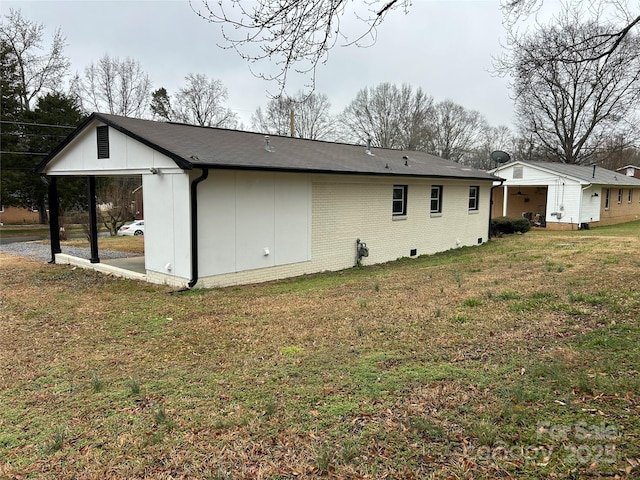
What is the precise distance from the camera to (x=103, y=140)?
1108 cm

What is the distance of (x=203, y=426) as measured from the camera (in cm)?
347

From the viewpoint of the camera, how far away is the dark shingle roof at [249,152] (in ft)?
30.5

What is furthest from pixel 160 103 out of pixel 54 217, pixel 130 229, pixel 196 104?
pixel 54 217

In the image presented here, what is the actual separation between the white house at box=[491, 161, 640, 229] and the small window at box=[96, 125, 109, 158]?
926 inches

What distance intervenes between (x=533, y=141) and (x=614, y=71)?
132ft

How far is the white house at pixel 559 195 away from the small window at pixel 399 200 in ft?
50.4

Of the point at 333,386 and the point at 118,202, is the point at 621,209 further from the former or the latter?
the point at 333,386

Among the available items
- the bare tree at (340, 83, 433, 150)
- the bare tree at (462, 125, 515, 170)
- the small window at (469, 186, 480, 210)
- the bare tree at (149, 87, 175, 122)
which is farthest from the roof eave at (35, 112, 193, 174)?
the bare tree at (462, 125, 515, 170)

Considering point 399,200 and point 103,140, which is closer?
point 103,140

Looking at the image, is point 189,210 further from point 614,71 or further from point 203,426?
point 614,71

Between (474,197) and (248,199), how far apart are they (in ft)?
38.5

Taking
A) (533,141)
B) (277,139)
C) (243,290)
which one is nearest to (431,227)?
(277,139)

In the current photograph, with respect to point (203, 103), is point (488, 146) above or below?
below

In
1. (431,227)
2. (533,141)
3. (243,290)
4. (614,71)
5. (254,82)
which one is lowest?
(243,290)
